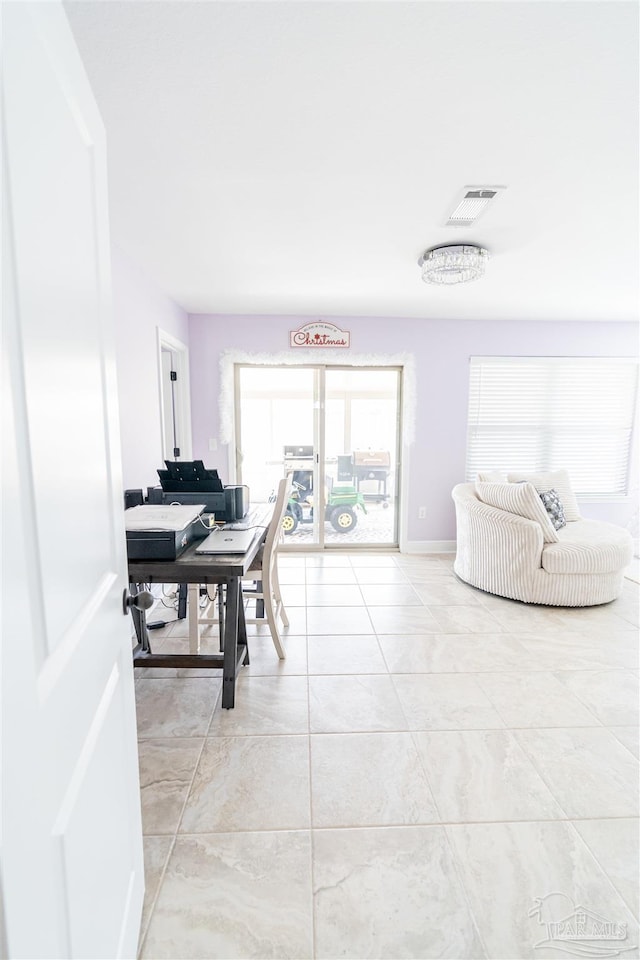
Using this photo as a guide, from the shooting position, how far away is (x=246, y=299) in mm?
3654

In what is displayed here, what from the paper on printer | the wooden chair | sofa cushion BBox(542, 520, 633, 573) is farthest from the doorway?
the paper on printer

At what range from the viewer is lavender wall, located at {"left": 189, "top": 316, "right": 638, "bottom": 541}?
423 cm

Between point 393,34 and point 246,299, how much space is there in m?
2.67

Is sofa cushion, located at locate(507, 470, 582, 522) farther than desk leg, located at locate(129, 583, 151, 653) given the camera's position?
Yes

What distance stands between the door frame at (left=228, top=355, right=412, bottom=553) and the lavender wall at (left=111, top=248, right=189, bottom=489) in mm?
1186

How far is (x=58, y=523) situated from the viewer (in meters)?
0.65

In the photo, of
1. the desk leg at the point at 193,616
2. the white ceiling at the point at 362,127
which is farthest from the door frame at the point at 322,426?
the desk leg at the point at 193,616

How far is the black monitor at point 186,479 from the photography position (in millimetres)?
2395

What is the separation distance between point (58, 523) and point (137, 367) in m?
2.38

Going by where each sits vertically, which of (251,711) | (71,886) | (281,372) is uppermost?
(281,372)

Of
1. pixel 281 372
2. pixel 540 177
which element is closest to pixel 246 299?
pixel 281 372

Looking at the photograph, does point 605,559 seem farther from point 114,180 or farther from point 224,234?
point 114,180

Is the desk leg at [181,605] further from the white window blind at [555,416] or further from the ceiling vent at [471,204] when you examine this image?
the white window blind at [555,416]

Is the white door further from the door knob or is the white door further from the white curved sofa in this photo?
Result: the white curved sofa
